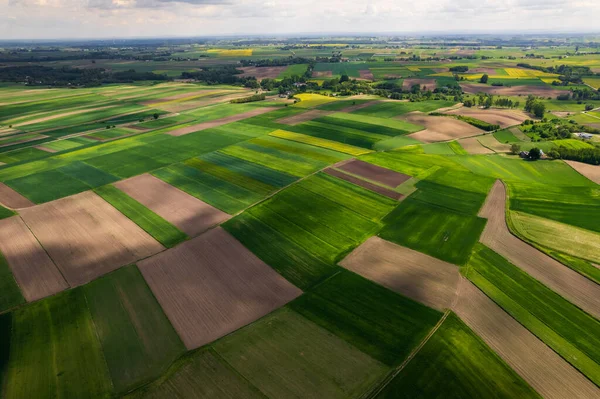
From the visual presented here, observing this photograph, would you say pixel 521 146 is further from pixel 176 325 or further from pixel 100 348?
pixel 100 348

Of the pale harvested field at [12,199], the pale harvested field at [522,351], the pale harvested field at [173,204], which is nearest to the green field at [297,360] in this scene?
the pale harvested field at [522,351]

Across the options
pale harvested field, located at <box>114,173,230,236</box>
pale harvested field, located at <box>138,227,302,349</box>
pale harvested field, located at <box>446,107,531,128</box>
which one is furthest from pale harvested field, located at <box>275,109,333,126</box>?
pale harvested field, located at <box>138,227,302,349</box>

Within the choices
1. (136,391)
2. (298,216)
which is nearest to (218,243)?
(298,216)

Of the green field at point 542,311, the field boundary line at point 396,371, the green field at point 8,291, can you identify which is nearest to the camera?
the field boundary line at point 396,371

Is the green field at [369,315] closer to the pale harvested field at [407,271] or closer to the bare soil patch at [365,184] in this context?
the pale harvested field at [407,271]

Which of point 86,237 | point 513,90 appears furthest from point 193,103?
point 513,90
